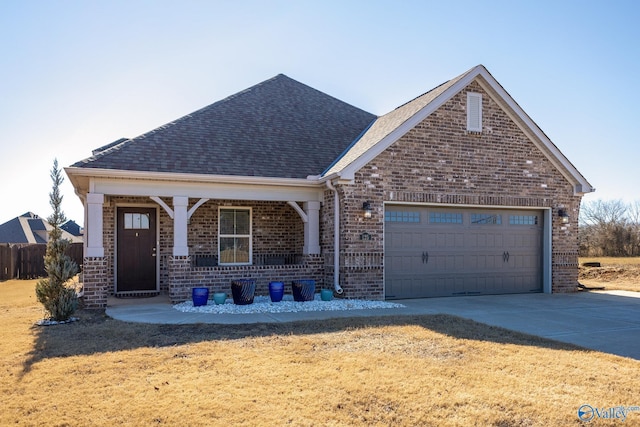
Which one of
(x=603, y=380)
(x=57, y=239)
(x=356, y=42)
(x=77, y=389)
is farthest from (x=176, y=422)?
(x=356, y=42)

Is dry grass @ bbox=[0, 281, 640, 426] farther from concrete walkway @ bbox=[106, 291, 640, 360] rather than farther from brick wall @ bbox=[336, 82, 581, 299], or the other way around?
brick wall @ bbox=[336, 82, 581, 299]

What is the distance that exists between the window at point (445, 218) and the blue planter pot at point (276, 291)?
14.4 feet

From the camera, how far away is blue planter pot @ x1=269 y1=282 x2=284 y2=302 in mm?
11656

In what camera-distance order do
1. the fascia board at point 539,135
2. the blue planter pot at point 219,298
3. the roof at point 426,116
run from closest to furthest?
the blue planter pot at point 219,298, the roof at point 426,116, the fascia board at point 539,135

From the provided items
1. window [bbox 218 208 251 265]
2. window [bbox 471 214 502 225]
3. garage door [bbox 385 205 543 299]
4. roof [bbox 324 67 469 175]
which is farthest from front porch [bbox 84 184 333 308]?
window [bbox 471 214 502 225]

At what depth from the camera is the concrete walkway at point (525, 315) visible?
7922mm

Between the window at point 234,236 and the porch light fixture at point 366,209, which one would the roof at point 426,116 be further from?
the window at point 234,236

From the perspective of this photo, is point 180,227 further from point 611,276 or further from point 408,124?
point 611,276

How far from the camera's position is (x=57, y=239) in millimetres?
9844

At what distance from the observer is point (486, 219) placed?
13.6 meters

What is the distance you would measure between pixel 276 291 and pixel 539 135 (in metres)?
8.51

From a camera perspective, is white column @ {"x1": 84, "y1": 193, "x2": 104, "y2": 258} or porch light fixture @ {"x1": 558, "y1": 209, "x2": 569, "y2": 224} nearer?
white column @ {"x1": 84, "y1": 193, "x2": 104, "y2": 258}

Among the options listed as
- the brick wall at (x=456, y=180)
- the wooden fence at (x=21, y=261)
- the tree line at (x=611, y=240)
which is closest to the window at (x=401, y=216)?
the brick wall at (x=456, y=180)

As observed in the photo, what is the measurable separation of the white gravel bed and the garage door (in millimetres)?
1379
